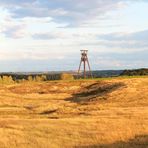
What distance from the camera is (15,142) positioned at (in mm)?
30000

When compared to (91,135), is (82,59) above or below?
above

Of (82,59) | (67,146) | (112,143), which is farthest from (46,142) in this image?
(82,59)

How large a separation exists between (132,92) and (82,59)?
43734mm

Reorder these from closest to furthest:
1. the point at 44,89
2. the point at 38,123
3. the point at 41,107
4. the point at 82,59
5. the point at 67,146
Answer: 1. the point at 67,146
2. the point at 38,123
3. the point at 41,107
4. the point at 44,89
5. the point at 82,59

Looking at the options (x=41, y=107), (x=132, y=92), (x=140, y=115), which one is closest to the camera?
(x=140, y=115)

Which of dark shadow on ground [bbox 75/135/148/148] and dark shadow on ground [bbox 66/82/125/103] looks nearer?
dark shadow on ground [bbox 75/135/148/148]

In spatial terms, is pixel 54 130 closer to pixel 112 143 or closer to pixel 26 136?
pixel 26 136

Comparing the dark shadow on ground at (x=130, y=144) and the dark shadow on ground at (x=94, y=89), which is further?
the dark shadow on ground at (x=94, y=89)

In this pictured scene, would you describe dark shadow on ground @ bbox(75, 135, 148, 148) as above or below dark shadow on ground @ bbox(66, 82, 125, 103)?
below

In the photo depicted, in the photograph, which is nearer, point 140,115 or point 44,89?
point 140,115

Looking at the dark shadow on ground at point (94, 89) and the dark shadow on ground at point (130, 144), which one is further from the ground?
the dark shadow on ground at point (94, 89)

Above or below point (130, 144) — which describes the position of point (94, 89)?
above

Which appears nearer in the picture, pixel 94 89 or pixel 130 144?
pixel 130 144

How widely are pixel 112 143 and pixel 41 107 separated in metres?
28.3
